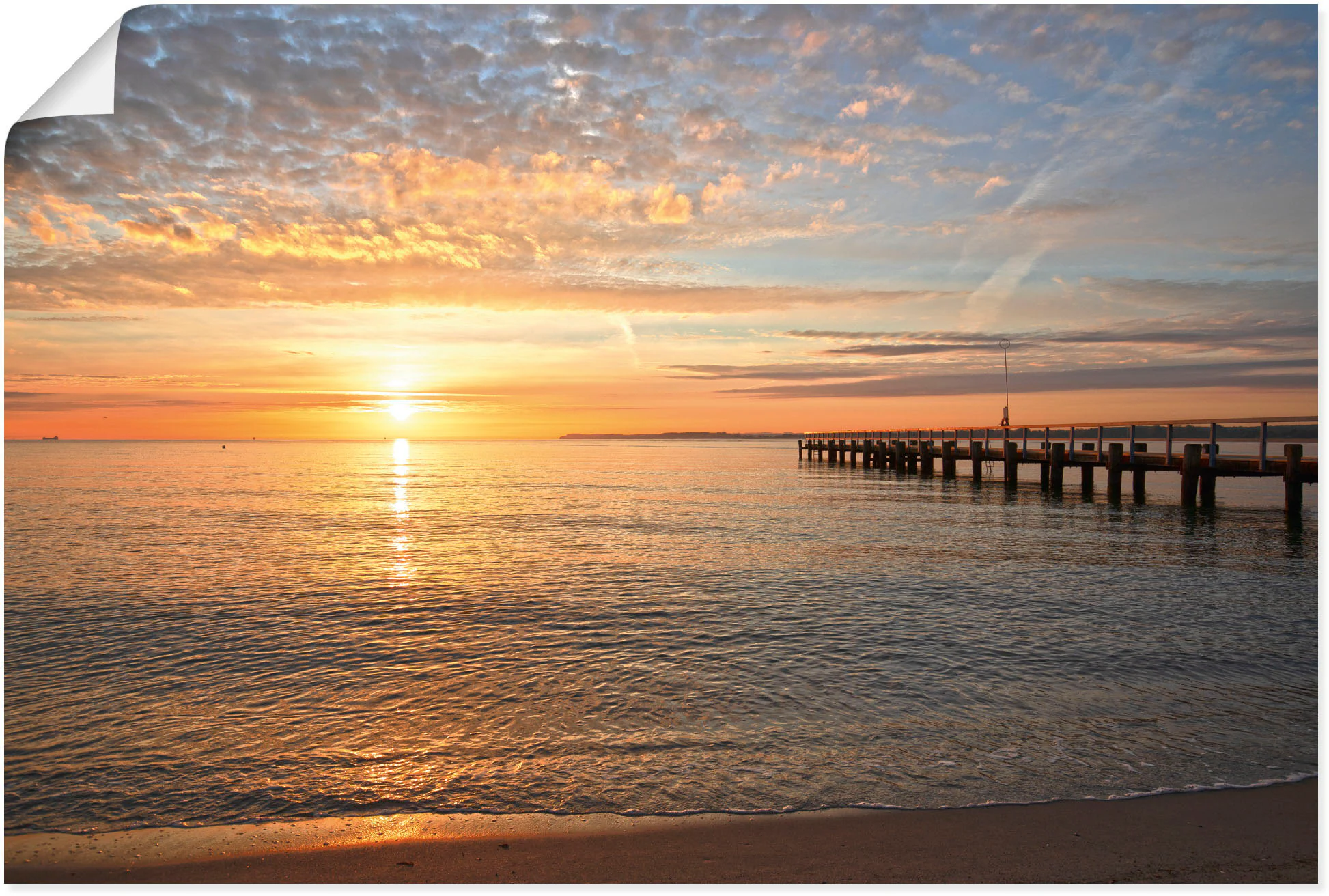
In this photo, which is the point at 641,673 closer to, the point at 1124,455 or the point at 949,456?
the point at 1124,455

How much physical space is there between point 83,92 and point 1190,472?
28020 mm

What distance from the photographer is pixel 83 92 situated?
4.11m

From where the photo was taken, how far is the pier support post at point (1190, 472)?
2369 centimetres

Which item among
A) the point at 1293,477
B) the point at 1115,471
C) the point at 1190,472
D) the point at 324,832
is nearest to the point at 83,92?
the point at 324,832

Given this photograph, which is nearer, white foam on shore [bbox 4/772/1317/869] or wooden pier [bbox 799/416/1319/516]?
white foam on shore [bbox 4/772/1317/869]

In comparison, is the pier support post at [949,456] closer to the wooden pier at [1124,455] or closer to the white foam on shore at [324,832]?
the wooden pier at [1124,455]

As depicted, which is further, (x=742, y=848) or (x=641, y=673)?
(x=641, y=673)

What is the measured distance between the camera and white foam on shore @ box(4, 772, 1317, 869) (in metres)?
4.04

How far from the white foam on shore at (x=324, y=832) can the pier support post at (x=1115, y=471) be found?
2665 cm

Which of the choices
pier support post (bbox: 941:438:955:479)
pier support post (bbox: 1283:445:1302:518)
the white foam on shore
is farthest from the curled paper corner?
pier support post (bbox: 941:438:955:479)

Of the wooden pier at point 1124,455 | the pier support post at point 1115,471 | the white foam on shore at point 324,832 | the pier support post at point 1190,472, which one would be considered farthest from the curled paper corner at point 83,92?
the pier support post at point 1115,471

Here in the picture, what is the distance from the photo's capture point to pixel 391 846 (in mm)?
4008

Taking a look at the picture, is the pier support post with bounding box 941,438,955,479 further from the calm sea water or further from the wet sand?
the wet sand

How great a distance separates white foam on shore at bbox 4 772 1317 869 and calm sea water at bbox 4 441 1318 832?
11 centimetres
